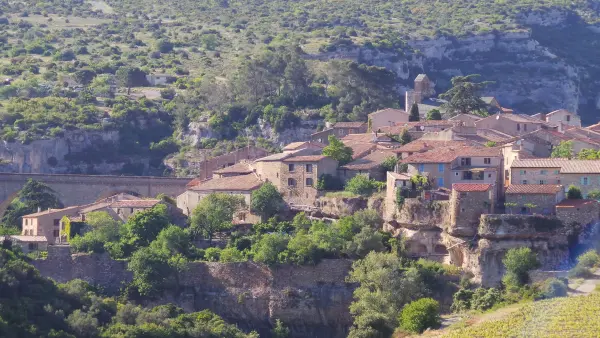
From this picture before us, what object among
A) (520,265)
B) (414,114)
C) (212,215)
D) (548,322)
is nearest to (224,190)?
(212,215)

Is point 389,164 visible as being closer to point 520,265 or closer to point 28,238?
point 520,265

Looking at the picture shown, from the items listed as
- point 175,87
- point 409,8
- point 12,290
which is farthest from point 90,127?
point 409,8

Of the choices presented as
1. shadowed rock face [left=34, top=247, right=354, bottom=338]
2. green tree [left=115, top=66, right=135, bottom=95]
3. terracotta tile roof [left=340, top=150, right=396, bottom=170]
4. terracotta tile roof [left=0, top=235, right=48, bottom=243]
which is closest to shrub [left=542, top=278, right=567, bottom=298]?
shadowed rock face [left=34, top=247, right=354, bottom=338]

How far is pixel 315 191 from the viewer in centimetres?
7919

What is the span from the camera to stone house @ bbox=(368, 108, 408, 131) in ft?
303

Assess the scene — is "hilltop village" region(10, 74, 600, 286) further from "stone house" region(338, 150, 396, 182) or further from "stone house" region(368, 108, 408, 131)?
"stone house" region(368, 108, 408, 131)

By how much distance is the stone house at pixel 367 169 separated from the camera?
7962cm

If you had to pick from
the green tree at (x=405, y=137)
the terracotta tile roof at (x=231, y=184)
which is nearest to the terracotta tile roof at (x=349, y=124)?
the green tree at (x=405, y=137)

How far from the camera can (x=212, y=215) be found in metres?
77.7

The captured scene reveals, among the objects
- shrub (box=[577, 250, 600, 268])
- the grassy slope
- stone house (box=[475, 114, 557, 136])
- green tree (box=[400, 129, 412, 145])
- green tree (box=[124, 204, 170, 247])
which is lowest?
the grassy slope

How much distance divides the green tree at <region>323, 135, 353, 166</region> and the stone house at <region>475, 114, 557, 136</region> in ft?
27.6

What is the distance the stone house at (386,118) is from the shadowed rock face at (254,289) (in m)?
Result: 19.5

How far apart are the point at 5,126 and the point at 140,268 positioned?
100 feet

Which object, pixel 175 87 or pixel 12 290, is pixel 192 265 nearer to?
pixel 12 290
